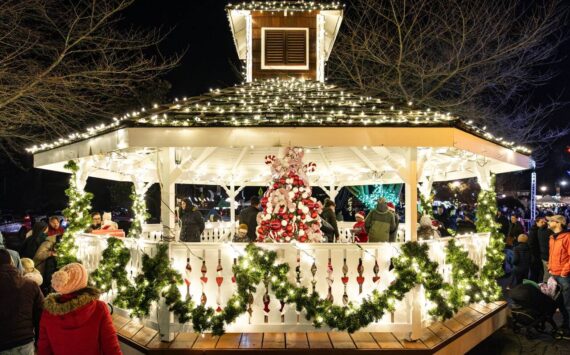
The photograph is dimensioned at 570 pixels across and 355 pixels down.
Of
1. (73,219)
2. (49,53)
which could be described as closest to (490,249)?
(73,219)

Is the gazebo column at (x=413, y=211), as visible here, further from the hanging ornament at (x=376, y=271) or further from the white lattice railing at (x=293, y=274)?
the hanging ornament at (x=376, y=271)

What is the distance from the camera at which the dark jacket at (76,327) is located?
376cm

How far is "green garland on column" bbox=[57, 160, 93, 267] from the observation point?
9.42m

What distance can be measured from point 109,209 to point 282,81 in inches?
1186

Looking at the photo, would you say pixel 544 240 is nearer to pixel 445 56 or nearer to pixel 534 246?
pixel 534 246

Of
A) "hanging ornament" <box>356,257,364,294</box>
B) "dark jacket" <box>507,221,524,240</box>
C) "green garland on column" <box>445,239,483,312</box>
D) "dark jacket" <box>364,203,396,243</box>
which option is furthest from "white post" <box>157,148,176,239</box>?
"dark jacket" <box>507,221,524,240</box>

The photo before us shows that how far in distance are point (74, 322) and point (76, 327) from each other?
5 centimetres

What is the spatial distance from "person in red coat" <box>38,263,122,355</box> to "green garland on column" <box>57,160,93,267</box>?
5964 millimetres

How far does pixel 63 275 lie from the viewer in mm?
3801

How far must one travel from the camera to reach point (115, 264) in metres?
7.30

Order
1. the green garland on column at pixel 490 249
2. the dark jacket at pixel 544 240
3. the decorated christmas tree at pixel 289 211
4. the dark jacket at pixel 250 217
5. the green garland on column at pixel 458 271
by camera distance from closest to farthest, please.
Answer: the green garland on column at pixel 458 271 → the decorated christmas tree at pixel 289 211 → the green garland on column at pixel 490 249 → the dark jacket at pixel 250 217 → the dark jacket at pixel 544 240

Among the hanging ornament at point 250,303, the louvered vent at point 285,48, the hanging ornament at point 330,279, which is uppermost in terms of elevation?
the louvered vent at point 285,48

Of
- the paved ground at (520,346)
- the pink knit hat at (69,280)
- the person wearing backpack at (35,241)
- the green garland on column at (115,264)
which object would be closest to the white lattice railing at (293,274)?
the green garland on column at (115,264)

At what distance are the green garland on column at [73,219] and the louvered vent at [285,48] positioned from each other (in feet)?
18.4
